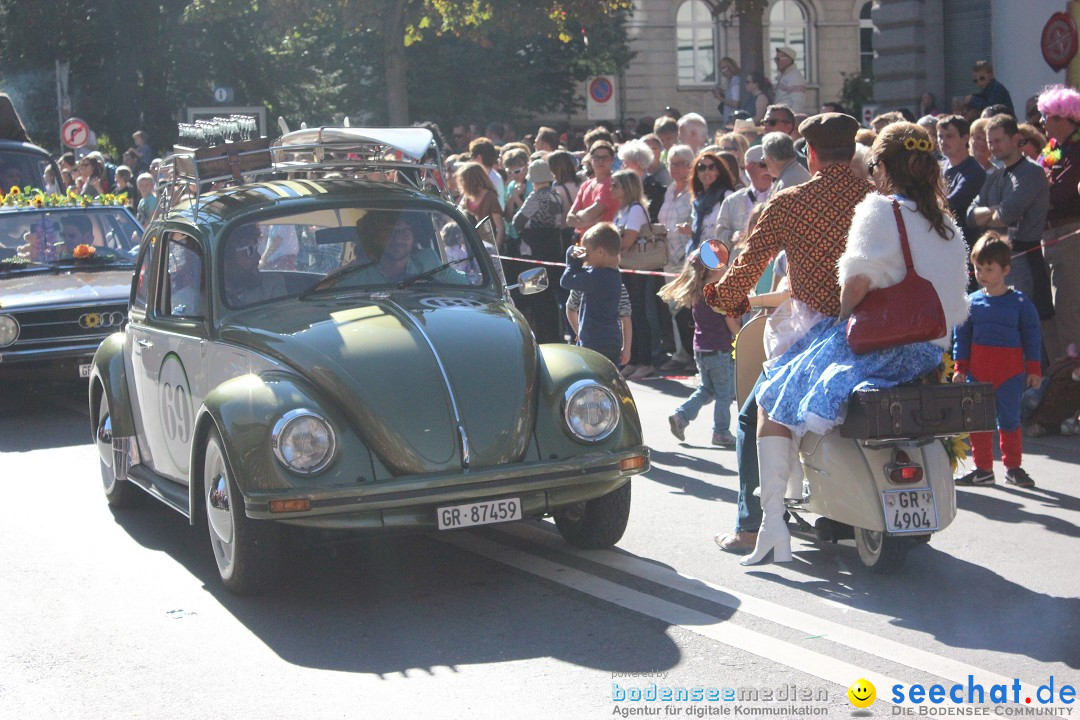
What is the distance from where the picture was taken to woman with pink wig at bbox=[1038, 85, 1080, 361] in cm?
1119

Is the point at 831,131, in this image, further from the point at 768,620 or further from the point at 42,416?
the point at 42,416

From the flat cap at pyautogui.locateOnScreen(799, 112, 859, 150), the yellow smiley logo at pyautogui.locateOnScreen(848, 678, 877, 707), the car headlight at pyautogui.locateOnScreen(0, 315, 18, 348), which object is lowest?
the yellow smiley logo at pyautogui.locateOnScreen(848, 678, 877, 707)

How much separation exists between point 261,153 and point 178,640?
126 inches

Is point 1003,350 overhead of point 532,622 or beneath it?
overhead

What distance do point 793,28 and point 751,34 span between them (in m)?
22.1

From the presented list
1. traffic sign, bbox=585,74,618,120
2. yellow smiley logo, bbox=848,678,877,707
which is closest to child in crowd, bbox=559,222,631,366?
yellow smiley logo, bbox=848,678,877,707

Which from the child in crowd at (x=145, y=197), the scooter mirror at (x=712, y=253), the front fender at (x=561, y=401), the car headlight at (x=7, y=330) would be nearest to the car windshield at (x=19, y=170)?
the child in crowd at (x=145, y=197)

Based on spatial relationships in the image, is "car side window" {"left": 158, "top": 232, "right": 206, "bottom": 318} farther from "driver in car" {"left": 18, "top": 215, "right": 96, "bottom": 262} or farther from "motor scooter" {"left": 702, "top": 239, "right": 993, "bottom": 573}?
"driver in car" {"left": 18, "top": 215, "right": 96, "bottom": 262}

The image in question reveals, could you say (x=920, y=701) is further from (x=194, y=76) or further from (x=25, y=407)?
(x=194, y=76)

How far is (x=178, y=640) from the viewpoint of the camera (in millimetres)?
6246

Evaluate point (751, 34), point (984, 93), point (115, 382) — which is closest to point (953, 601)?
point (115, 382)

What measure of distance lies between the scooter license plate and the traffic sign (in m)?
16.2

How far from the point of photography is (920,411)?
244 inches

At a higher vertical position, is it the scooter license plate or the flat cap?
the flat cap
